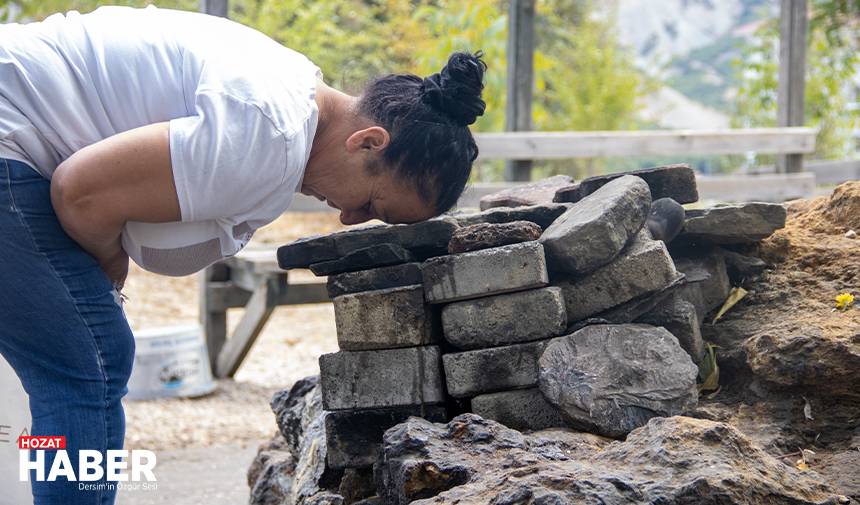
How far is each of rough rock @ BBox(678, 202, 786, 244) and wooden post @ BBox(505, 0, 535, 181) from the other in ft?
11.1

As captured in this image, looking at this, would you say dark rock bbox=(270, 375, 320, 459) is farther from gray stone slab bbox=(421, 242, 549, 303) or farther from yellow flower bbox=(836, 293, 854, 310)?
yellow flower bbox=(836, 293, 854, 310)

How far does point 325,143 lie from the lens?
89.3 inches

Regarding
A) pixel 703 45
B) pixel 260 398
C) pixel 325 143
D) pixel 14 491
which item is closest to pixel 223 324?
pixel 260 398

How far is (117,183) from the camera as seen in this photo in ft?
6.15

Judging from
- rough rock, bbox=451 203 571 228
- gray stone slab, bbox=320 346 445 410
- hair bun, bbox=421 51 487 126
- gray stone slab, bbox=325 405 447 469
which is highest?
hair bun, bbox=421 51 487 126

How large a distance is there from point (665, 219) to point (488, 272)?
617 mm

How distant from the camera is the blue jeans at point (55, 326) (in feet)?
6.34

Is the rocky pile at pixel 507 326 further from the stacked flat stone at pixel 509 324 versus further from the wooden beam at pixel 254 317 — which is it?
the wooden beam at pixel 254 317

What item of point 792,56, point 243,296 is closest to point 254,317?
point 243,296

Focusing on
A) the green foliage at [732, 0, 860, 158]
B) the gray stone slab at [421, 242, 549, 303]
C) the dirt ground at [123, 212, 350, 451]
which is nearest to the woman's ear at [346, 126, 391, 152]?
the gray stone slab at [421, 242, 549, 303]

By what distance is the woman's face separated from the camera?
92.4 inches

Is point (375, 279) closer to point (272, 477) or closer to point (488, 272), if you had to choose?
point (488, 272)

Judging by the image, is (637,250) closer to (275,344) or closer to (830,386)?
(830,386)

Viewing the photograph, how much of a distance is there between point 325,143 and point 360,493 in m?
0.98
